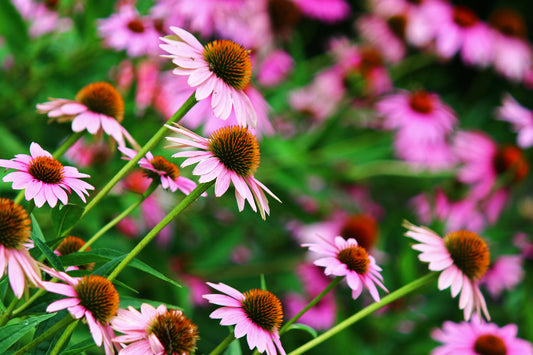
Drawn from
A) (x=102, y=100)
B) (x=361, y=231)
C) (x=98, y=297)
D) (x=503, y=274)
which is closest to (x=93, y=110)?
(x=102, y=100)

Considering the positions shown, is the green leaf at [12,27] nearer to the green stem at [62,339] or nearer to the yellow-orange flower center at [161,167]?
the yellow-orange flower center at [161,167]

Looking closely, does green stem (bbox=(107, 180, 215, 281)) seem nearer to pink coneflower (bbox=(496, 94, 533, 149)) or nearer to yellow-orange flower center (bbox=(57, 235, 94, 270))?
yellow-orange flower center (bbox=(57, 235, 94, 270))

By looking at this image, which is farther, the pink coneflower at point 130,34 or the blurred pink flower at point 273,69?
the blurred pink flower at point 273,69

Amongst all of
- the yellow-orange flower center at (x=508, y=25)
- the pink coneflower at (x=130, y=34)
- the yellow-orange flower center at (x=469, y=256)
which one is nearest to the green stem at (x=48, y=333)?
the yellow-orange flower center at (x=469, y=256)

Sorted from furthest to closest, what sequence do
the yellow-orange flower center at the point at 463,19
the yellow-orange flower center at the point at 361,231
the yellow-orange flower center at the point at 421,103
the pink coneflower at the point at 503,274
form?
the yellow-orange flower center at the point at 463,19 → the yellow-orange flower center at the point at 421,103 → the pink coneflower at the point at 503,274 → the yellow-orange flower center at the point at 361,231

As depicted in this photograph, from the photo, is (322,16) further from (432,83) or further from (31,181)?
(31,181)

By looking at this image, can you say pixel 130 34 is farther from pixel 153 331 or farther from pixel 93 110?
pixel 153 331

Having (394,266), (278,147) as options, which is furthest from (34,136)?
(394,266)

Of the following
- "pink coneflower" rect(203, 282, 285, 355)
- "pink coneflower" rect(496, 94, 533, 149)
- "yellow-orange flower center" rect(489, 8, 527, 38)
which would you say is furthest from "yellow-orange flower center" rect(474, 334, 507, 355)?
"yellow-orange flower center" rect(489, 8, 527, 38)
